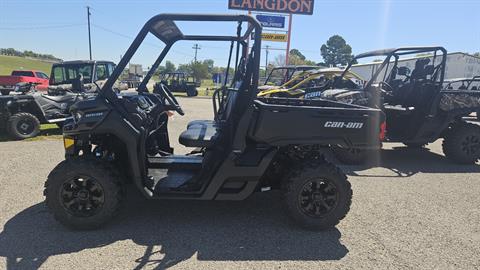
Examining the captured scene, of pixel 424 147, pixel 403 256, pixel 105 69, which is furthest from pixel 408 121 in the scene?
pixel 105 69

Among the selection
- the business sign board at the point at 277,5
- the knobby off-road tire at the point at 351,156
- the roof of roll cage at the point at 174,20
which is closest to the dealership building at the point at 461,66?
the business sign board at the point at 277,5

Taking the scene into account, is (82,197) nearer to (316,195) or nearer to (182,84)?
(316,195)

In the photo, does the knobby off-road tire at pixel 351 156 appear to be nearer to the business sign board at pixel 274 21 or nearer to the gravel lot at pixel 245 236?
the gravel lot at pixel 245 236

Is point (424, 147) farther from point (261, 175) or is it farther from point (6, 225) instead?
point (6, 225)

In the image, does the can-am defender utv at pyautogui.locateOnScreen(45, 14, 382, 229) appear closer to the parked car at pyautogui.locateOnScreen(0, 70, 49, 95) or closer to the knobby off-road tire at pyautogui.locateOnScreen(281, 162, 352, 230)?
Result: the knobby off-road tire at pyautogui.locateOnScreen(281, 162, 352, 230)

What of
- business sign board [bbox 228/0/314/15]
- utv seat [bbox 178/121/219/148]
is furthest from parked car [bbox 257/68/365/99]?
business sign board [bbox 228/0/314/15]

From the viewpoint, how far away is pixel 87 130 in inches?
128

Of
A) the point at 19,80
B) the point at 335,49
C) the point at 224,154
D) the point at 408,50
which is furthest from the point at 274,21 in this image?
the point at 335,49

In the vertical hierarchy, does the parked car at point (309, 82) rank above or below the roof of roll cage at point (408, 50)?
below

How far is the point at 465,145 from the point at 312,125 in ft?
16.4

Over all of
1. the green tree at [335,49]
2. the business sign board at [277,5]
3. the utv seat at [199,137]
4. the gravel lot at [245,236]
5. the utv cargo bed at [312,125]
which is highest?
the green tree at [335,49]

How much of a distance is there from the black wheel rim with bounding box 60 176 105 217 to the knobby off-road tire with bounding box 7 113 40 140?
18.5 ft

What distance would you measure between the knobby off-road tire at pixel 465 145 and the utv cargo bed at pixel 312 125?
13.9 feet

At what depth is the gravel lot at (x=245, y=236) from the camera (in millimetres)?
2928
